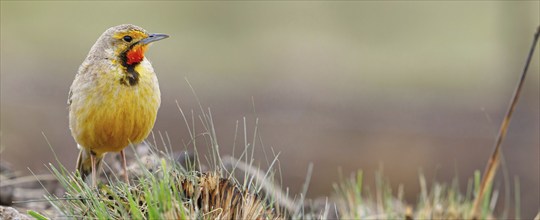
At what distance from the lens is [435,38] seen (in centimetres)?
1878

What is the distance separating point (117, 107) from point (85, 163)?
2.28ft

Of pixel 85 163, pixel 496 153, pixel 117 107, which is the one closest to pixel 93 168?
pixel 85 163

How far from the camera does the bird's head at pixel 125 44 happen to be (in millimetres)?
3889

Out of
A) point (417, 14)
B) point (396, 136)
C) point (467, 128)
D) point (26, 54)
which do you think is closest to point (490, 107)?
point (467, 128)

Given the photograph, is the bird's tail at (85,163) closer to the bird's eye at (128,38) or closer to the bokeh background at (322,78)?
the bird's eye at (128,38)

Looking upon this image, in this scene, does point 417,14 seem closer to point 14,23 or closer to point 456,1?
point 456,1

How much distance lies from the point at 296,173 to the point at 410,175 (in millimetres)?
1197

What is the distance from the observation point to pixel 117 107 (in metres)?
3.88

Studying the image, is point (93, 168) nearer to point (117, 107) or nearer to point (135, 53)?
point (117, 107)

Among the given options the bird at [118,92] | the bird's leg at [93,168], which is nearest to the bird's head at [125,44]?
the bird at [118,92]

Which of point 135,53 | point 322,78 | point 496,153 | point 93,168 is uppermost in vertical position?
point 135,53

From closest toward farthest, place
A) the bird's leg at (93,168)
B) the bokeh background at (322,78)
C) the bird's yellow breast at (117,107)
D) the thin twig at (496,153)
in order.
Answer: the bird's yellow breast at (117,107) → the bird's leg at (93,168) → the thin twig at (496,153) → the bokeh background at (322,78)

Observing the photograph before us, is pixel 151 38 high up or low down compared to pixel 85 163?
up

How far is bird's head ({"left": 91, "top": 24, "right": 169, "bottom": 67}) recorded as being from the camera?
3.89 meters
